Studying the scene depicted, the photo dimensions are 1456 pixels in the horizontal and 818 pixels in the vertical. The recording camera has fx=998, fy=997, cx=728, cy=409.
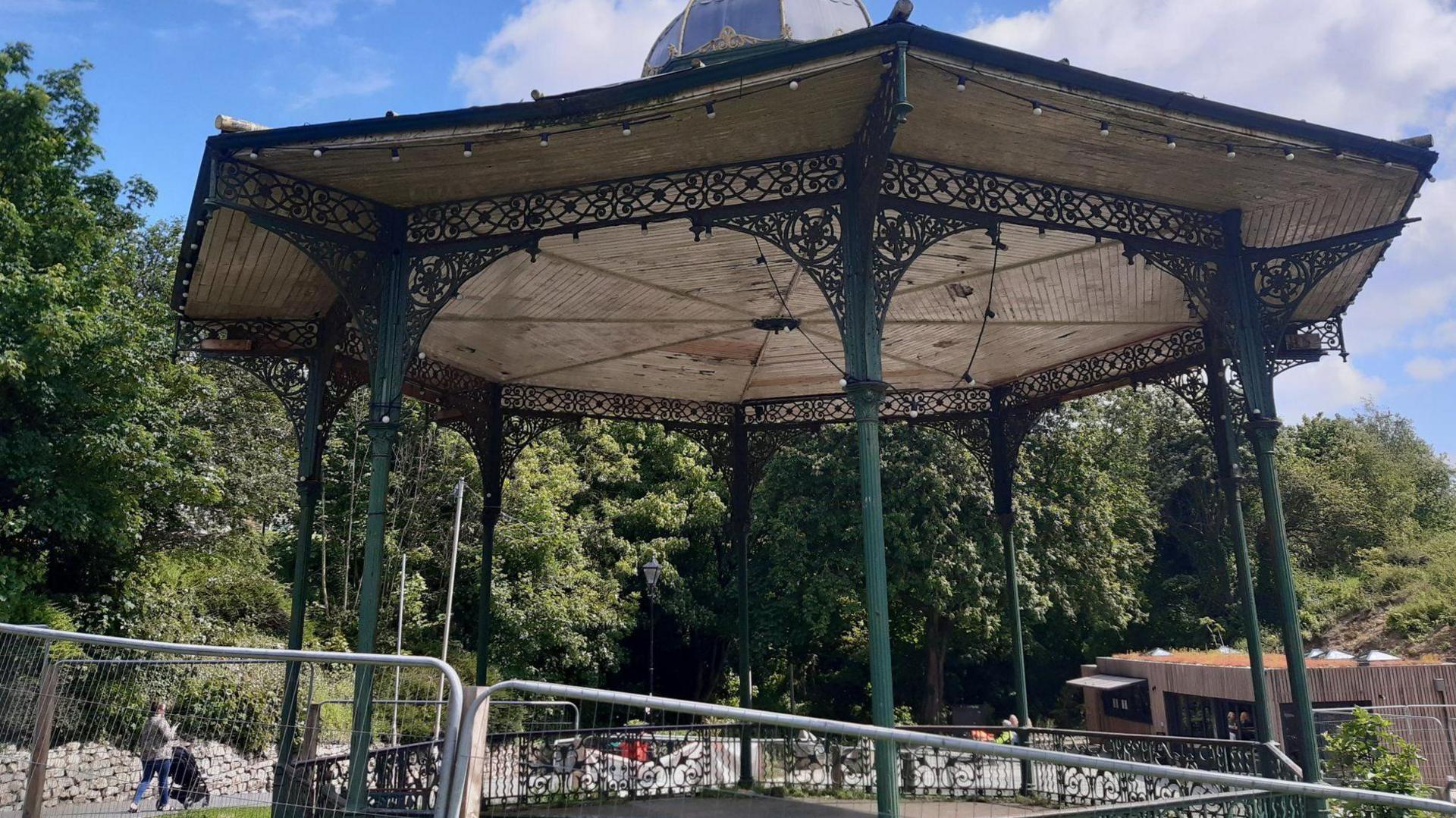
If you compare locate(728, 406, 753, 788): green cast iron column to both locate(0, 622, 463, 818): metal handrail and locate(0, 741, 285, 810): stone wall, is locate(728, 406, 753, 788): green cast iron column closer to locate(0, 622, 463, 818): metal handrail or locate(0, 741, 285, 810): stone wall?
→ locate(0, 741, 285, 810): stone wall

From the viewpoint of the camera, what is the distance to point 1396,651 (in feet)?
84.5

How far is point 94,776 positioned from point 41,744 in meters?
0.75

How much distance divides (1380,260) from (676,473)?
2453cm

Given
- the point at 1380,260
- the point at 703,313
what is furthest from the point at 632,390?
the point at 1380,260

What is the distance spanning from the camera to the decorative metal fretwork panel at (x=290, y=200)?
705 cm

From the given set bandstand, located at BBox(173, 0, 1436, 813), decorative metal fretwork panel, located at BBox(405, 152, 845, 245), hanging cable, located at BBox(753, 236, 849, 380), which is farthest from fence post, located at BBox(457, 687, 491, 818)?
decorative metal fretwork panel, located at BBox(405, 152, 845, 245)

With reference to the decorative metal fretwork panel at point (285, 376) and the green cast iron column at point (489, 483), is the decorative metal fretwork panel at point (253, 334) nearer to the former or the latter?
the decorative metal fretwork panel at point (285, 376)

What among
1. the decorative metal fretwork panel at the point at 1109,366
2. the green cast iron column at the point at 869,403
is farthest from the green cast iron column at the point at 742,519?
the green cast iron column at the point at 869,403

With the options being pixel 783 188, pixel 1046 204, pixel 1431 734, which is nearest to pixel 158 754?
pixel 783 188

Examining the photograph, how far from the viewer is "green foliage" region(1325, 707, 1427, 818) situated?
7848 millimetres

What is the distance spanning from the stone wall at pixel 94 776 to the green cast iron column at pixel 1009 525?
9199mm

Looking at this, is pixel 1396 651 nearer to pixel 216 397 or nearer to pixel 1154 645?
pixel 1154 645

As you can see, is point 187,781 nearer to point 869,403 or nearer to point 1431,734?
point 869,403

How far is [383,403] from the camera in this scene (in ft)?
25.5
